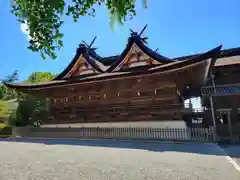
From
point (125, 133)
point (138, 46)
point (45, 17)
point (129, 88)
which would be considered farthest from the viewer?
point (138, 46)

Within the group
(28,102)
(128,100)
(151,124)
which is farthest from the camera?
(28,102)

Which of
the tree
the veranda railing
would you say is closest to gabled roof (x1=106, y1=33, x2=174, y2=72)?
the veranda railing

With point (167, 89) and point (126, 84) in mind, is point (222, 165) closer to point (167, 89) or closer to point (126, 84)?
point (167, 89)

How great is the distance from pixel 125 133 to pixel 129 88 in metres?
4.18

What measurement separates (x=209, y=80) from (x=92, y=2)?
649 inches

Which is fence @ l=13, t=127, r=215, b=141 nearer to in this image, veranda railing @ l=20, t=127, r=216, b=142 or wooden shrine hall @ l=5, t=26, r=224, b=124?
veranda railing @ l=20, t=127, r=216, b=142

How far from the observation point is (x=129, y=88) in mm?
16594

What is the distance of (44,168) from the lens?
19.8ft

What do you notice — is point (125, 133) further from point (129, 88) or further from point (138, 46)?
point (138, 46)

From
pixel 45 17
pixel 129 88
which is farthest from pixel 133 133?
pixel 45 17

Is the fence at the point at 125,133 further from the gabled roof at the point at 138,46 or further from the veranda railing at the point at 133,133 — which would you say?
the gabled roof at the point at 138,46

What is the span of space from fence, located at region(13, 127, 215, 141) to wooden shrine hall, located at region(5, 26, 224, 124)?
206 cm

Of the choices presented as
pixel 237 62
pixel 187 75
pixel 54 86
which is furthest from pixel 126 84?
pixel 237 62

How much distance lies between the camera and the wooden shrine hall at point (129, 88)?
14438 mm
